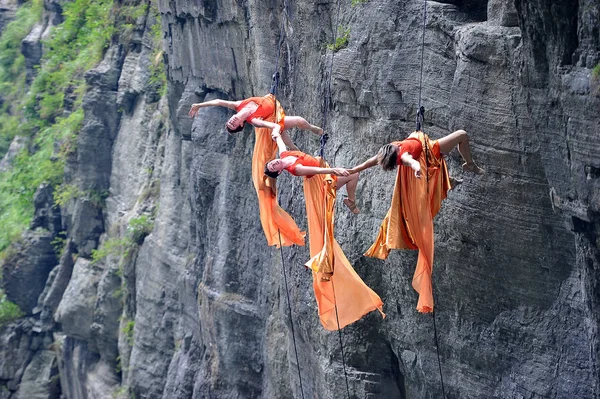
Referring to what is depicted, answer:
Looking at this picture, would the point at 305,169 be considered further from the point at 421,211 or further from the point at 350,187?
the point at 421,211

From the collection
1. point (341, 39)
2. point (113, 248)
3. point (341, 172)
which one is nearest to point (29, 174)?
point (113, 248)

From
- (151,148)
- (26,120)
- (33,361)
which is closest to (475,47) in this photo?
(151,148)

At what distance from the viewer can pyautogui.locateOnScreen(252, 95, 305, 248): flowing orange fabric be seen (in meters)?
12.1

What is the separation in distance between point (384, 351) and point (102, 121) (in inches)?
498

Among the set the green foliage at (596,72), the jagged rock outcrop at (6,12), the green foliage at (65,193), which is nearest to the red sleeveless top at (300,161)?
the green foliage at (596,72)

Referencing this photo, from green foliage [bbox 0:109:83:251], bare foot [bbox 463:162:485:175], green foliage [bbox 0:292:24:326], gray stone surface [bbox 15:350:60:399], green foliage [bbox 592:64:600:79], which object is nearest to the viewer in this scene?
green foliage [bbox 592:64:600:79]

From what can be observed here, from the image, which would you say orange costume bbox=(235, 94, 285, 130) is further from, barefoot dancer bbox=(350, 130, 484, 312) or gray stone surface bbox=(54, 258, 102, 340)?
gray stone surface bbox=(54, 258, 102, 340)

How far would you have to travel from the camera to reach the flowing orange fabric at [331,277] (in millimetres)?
10797

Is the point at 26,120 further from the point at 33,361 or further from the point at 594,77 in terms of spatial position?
the point at 594,77

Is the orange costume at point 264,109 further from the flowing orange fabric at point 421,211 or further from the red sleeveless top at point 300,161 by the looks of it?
the flowing orange fabric at point 421,211

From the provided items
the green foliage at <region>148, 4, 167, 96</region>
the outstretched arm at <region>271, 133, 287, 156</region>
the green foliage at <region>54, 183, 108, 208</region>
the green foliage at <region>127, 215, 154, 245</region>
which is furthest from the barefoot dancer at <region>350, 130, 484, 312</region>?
the green foliage at <region>54, 183, 108, 208</region>

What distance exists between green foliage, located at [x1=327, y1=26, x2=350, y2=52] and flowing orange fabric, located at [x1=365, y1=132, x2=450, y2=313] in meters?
2.38

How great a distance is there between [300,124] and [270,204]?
3.73ft

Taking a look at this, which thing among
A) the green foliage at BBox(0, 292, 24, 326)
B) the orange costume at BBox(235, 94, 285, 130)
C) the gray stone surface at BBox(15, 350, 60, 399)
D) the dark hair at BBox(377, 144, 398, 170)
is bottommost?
the gray stone surface at BBox(15, 350, 60, 399)
